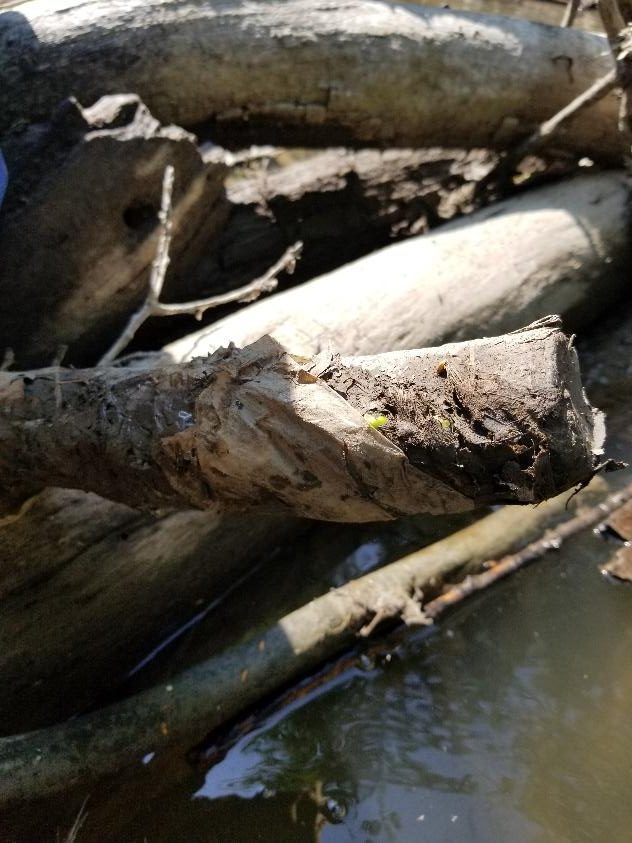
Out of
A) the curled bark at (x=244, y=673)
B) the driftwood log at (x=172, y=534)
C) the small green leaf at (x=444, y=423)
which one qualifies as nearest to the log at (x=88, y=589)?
the driftwood log at (x=172, y=534)

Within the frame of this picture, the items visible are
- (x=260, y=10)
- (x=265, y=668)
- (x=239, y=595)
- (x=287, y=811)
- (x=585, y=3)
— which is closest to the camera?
(x=287, y=811)

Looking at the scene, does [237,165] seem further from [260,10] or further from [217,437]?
[217,437]

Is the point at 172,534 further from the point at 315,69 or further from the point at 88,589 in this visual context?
the point at 315,69

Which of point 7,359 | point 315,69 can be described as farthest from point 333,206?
point 7,359

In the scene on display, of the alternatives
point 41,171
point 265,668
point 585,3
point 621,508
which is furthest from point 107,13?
point 585,3

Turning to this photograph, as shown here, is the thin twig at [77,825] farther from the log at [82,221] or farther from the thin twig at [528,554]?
the log at [82,221]
